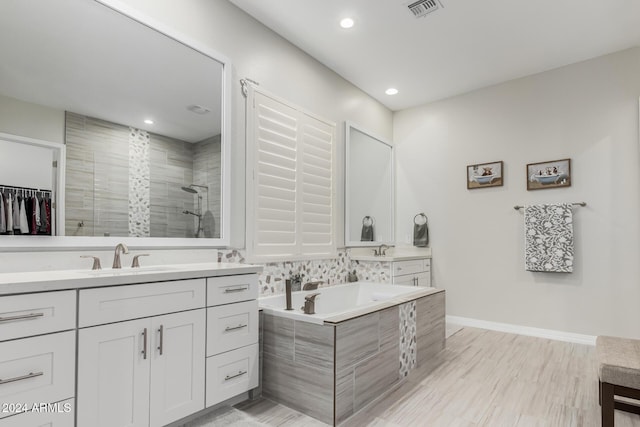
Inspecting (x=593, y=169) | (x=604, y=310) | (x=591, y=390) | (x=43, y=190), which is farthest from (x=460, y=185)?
(x=43, y=190)

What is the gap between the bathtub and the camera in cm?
222

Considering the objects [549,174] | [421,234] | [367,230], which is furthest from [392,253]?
[549,174]

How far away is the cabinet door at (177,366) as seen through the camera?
1.70 metres

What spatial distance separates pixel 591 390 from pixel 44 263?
3.44 m

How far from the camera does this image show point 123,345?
5.23 feet

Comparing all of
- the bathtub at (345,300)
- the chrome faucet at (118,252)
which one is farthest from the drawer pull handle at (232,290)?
the chrome faucet at (118,252)

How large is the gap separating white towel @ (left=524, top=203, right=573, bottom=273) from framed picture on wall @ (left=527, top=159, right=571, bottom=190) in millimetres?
228

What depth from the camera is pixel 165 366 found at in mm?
1738

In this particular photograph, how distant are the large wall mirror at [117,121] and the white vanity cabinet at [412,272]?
199 cm

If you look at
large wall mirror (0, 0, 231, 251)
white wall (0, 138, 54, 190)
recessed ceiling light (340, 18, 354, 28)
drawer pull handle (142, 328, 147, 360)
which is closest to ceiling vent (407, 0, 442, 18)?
recessed ceiling light (340, 18, 354, 28)

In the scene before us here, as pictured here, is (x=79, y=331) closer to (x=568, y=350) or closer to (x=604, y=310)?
(x=568, y=350)

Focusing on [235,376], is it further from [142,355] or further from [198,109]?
[198,109]

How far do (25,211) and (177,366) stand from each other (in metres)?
1.07

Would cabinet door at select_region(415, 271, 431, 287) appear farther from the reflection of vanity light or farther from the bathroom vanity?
the reflection of vanity light
